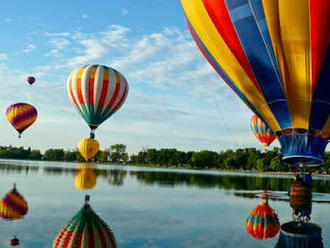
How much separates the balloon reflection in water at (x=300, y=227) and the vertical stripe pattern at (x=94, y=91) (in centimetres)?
2120

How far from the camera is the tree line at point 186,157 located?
104 m

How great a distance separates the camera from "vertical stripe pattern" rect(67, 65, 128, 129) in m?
32.7

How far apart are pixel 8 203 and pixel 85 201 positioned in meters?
3.29

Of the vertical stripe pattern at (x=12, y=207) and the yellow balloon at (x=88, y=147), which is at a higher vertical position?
the yellow balloon at (x=88, y=147)

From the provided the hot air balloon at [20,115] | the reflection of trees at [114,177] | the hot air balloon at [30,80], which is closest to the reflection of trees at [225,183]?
the reflection of trees at [114,177]

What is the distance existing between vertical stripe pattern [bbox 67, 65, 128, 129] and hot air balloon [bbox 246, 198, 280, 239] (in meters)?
21.0

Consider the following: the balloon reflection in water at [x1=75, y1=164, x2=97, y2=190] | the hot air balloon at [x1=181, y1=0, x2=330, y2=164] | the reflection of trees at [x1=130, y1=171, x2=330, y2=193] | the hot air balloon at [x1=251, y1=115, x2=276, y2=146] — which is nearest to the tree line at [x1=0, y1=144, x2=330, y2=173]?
the hot air balloon at [x1=251, y1=115, x2=276, y2=146]

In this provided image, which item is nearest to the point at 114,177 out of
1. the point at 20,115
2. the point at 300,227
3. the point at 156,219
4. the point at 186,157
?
the point at 20,115

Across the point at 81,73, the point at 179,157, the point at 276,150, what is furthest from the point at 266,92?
the point at 179,157

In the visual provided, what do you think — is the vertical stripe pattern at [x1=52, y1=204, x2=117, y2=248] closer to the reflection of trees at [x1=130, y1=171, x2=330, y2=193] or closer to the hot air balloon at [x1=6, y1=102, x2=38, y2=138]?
the reflection of trees at [x1=130, y1=171, x2=330, y2=193]

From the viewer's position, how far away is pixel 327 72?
1524 cm

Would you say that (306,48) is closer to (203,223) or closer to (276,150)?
(203,223)

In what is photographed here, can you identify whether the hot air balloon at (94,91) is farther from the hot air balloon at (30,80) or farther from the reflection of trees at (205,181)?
the hot air balloon at (30,80)

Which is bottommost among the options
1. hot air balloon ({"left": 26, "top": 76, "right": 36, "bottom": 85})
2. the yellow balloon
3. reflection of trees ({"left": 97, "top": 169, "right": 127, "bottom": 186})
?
reflection of trees ({"left": 97, "top": 169, "right": 127, "bottom": 186})
